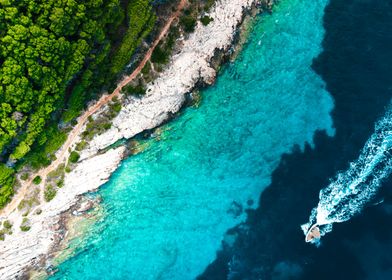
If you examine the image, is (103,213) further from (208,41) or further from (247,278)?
(208,41)

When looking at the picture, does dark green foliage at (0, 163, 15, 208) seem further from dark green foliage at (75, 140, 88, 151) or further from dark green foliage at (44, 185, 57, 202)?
dark green foliage at (75, 140, 88, 151)

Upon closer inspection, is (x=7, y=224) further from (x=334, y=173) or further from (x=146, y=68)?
(x=334, y=173)

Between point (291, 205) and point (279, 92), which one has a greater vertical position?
point (279, 92)

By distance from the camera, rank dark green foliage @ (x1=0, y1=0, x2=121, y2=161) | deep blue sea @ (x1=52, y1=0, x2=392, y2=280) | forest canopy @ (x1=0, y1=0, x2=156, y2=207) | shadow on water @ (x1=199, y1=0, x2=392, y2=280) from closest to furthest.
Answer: dark green foliage @ (x1=0, y1=0, x2=121, y2=161), forest canopy @ (x1=0, y1=0, x2=156, y2=207), shadow on water @ (x1=199, y1=0, x2=392, y2=280), deep blue sea @ (x1=52, y1=0, x2=392, y2=280)

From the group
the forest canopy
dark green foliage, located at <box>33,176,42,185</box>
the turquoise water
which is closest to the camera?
the forest canopy

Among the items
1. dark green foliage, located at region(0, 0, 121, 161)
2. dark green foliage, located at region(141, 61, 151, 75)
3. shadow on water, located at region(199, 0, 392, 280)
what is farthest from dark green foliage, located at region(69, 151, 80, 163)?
shadow on water, located at region(199, 0, 392, 280)

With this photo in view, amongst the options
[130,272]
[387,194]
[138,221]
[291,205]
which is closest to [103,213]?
[138,221]
